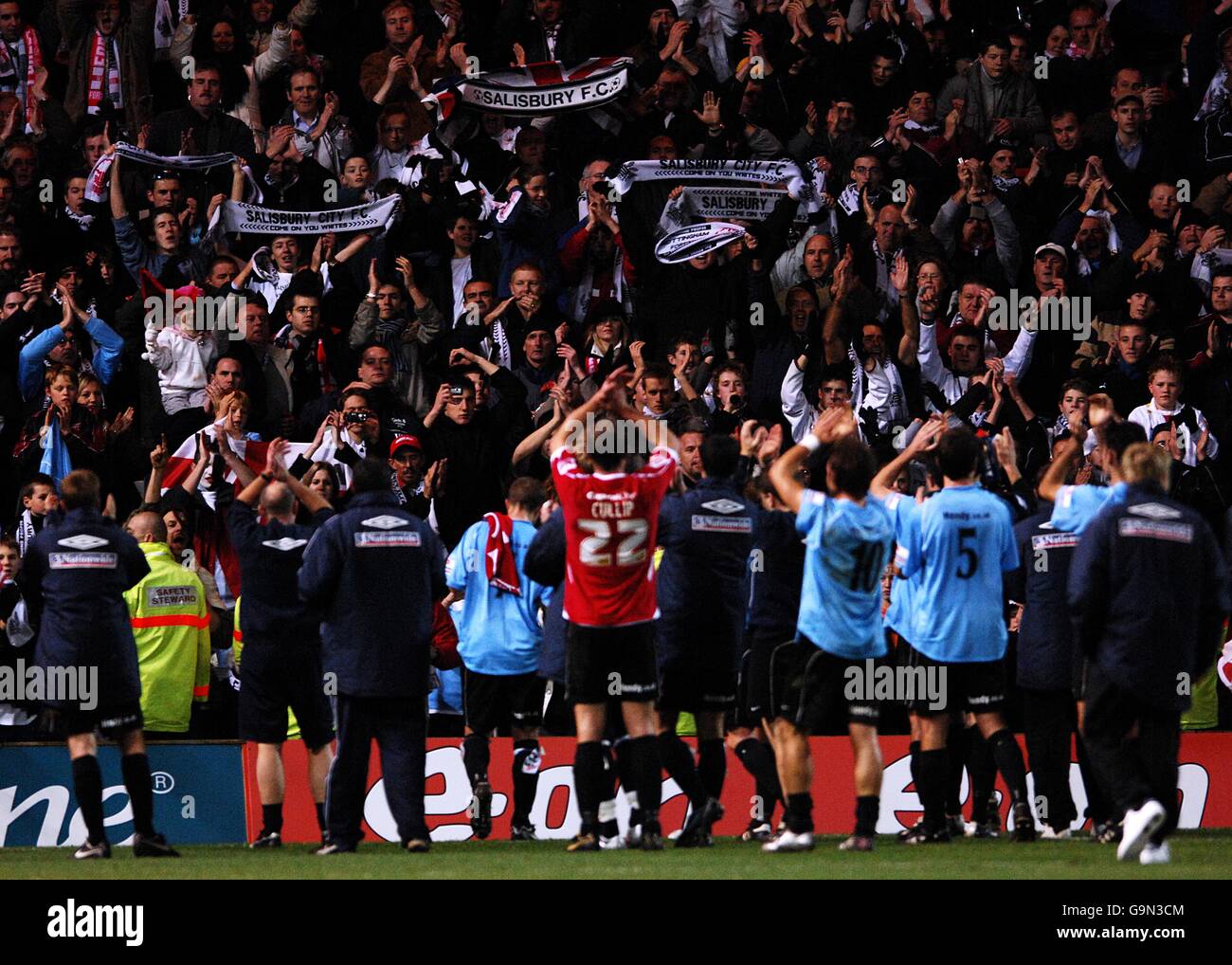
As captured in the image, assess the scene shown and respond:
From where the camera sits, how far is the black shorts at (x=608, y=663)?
11.3m

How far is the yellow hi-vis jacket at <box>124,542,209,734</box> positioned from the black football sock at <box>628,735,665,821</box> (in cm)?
437

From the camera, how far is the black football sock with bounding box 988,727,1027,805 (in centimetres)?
1188

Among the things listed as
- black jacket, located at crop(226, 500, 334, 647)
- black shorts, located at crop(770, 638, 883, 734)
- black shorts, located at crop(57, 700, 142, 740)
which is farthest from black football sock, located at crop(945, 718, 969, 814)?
black shorts, located at crop(57, 700, 142, 740)

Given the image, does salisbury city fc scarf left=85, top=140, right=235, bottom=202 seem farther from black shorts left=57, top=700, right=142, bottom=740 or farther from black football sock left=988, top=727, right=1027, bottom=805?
black football sock left=988, top=727, right=1027, bottom=805

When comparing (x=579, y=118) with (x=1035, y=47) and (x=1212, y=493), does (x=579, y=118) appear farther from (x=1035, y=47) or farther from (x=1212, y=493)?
(x=1212, y=493)

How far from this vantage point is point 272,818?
41.8ft

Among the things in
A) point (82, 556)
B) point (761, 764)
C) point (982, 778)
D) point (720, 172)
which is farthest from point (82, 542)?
point (720, 172)

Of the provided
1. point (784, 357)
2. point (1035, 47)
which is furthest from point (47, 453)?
point (1035, 47)

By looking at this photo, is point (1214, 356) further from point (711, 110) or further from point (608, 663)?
point (608, 663)

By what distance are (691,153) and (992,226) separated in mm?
2975

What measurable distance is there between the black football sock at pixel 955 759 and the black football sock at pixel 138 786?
496 centimetres

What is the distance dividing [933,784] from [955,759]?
51.1 inches

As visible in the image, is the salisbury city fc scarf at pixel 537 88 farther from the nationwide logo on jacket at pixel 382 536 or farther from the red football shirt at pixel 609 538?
the red football shirt at pixel 609 538

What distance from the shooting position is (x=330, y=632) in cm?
1174
